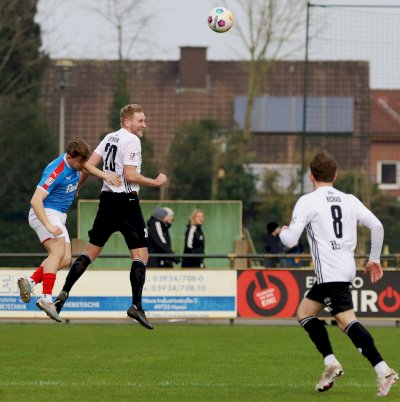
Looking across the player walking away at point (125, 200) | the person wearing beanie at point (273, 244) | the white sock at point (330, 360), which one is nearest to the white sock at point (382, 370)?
the white sock at point (330, 360)

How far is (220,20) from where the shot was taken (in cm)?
1717

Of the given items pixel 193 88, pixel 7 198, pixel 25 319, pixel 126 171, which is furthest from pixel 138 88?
pixel 126 171

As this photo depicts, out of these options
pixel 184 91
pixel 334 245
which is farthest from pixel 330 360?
pixel 184 91

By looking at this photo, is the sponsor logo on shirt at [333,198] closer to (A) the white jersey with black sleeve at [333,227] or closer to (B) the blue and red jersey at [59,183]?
(A) the white jersey with black sleeve at [333,227]

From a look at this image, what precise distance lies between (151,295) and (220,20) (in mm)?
6566

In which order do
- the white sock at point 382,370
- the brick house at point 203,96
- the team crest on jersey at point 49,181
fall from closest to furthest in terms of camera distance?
the white sock at point 382,370
the team crest on jersey at point 49,181
the brick house at point 203,96

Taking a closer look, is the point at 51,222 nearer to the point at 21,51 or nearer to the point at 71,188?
the point at 71,188

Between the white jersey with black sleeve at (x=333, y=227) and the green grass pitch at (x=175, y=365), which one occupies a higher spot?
the white jersey with black sleeve at (x=333, y=227)

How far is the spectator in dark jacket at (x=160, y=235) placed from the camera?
2234 centimetres

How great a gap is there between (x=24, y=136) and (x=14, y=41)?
3110 mm

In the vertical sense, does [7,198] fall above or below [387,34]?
below

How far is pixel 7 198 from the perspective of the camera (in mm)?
40375

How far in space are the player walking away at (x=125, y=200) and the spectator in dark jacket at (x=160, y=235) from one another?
8.62 meters

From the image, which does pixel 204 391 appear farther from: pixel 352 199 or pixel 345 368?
pixel 345 368
